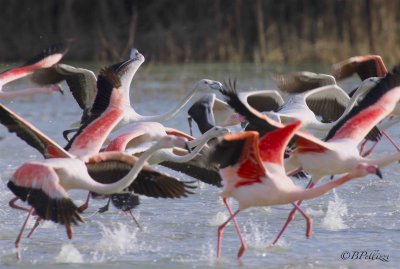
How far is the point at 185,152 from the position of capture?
34.4 ft

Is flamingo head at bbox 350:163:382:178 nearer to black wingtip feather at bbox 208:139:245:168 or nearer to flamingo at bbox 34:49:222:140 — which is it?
black wingtip feather at bbox 208:139:245:168

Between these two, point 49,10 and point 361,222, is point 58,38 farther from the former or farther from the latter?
point 361,222

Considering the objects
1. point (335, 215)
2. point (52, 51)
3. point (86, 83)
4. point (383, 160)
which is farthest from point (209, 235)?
point (52, 51)

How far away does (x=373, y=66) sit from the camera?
42.8 ft

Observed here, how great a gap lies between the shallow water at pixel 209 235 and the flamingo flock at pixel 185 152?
203 mm

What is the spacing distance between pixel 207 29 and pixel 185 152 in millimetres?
16315

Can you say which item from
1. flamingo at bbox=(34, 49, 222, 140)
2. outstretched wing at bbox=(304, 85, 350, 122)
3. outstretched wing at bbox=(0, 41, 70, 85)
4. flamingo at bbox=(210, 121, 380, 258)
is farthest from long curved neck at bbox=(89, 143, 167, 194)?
outstretched wing at bbox=(304, 85, 350, 122)

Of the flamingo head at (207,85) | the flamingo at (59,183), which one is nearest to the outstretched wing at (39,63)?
the flamingo head at (207,85)

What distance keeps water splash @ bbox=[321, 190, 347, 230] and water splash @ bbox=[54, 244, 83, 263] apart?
7.87 feet

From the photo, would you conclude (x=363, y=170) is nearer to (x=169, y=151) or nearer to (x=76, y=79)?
(x=169, y=151)

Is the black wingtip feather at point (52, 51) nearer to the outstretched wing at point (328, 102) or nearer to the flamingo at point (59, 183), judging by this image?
the outstretched wing at point (328, 102)

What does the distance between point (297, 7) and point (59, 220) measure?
788 inches

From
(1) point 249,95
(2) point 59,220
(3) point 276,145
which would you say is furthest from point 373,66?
(2) point 59,220

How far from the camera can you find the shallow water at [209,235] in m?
8.22
